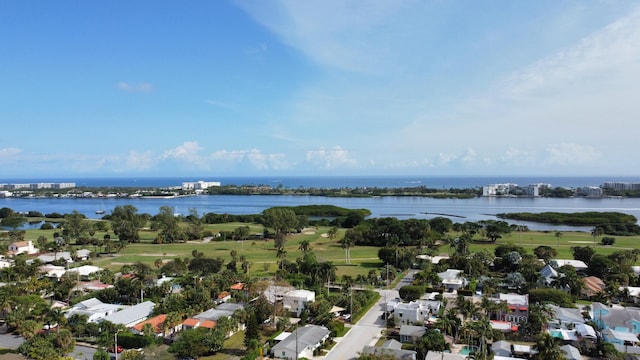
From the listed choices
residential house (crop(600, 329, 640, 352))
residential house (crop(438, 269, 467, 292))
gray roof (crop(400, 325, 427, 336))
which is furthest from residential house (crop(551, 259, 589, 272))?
gray roof (crop(400, 325, 427, 336))

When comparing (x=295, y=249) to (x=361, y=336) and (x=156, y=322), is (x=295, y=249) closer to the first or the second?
(x=156, y=322)

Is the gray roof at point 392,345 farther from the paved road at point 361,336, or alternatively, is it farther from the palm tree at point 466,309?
the palm tree at point 466,309

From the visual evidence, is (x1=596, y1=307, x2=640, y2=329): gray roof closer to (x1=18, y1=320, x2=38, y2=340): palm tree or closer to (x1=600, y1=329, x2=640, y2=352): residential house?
(x1=600, y1=329, x2=640, y2=352): residential house

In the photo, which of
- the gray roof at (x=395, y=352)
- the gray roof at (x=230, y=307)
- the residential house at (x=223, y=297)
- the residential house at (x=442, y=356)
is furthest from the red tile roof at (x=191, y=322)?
the residential house at (x=442, y=356)

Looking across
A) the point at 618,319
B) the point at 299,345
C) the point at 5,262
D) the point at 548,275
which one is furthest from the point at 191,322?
the point at 5,262

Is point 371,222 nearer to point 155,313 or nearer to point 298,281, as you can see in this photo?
point 298,281

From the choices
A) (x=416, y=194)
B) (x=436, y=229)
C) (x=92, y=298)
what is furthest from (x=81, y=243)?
(x=416, y=194)
